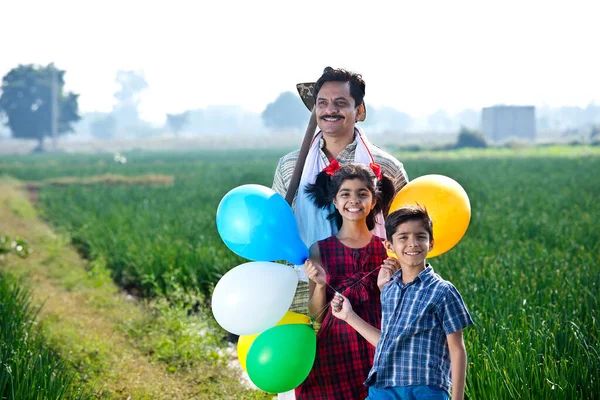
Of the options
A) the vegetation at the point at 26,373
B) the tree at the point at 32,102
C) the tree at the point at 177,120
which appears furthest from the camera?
the tree at the point at 177,120

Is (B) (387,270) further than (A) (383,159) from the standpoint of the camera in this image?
No

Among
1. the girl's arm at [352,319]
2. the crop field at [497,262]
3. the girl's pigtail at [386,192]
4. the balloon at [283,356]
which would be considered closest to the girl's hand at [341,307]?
the girl's arm at [352,319]

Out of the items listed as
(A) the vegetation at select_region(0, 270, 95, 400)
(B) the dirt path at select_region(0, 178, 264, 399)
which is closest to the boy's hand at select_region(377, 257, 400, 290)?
(A) the vegetation at select_region(0, 270, 95, 400)

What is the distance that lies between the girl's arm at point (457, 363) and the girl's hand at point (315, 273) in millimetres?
556

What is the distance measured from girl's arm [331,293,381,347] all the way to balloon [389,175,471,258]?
44 cm

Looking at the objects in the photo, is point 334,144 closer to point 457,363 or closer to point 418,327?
point 418,327

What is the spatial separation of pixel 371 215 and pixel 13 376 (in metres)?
1.82

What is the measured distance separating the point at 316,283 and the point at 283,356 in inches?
11.6

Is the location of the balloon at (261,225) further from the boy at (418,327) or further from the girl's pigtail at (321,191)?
the boy at (418,327)

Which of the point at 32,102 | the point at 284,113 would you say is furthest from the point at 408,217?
the point at 284,113

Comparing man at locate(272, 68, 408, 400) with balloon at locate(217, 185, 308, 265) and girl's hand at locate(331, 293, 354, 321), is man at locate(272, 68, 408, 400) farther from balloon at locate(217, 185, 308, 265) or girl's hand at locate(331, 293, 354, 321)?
girl's hand at locate(331, 293, 354, 321)

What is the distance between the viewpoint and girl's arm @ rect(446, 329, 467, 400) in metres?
2.15

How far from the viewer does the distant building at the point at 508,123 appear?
271 feet

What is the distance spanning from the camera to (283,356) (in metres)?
2.55
